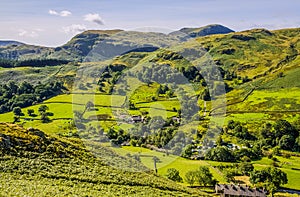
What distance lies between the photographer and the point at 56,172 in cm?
3894

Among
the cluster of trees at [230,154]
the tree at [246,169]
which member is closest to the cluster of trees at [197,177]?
the tree at [246,169]

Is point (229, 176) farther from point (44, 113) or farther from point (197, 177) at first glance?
point (44, 113)

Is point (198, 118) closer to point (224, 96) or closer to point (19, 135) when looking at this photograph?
point (224, 96)

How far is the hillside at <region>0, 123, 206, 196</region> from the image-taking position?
3353 centimetres

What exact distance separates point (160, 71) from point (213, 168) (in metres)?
115

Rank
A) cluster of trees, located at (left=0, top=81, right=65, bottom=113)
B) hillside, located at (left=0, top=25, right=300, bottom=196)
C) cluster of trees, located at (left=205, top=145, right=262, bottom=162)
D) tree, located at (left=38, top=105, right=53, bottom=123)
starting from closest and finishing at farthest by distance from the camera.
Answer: hillside, located at (left=0, top=25, right=300, bottom=196)
cluster of trees, located at (left=205, top=145, right=262, bottom=162)
tree, located at (left=38, top=105, right=53, bottom=123)
cluster of trees, located at (left=0, top=81, right=65, bottom=113)

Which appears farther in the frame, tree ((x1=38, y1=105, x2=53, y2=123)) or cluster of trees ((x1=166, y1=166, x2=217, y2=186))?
tree ((x1=38, y1=105, x2=53, y2=123))

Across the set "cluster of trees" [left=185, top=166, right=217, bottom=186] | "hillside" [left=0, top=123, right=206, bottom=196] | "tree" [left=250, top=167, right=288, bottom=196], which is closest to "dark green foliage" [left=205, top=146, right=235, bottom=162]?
"tree" [left=250, top=167, right=288, bottom=196]

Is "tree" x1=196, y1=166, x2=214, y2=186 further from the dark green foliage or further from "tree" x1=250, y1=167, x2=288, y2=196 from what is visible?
the dark green foliage

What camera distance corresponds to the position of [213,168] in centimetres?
8888

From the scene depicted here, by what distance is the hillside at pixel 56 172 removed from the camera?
33.5 metres

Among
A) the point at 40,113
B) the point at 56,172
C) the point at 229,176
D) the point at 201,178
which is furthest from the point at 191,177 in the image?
the point at 40,113

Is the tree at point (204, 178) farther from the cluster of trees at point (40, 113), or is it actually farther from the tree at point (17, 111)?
the tree at point (17, 111)

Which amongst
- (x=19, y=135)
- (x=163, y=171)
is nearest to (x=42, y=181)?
(x=19, y=135)
